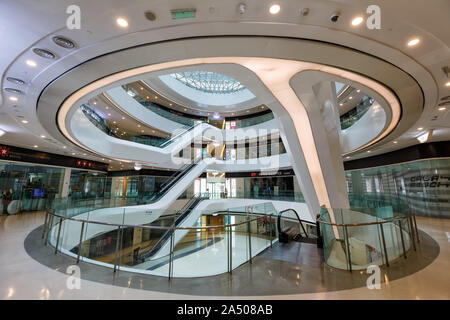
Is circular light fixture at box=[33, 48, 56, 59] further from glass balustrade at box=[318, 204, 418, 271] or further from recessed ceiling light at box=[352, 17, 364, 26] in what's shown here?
glass balustrade at box=[318, 204, 418, 271]

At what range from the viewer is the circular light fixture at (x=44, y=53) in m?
3.10

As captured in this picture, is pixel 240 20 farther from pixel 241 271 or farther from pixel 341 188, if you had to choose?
pixel 341 188

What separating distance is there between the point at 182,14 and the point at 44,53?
99.2 inches

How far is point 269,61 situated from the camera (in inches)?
143

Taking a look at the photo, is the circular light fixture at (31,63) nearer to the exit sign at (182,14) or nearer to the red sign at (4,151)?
the exit sign at (182,14)

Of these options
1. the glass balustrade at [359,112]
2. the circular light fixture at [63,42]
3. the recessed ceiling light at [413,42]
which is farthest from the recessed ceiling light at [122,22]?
the glass balustrade at [359,112]

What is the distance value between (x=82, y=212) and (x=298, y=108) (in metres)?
9.54

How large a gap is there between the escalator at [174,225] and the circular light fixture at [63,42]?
436 cm

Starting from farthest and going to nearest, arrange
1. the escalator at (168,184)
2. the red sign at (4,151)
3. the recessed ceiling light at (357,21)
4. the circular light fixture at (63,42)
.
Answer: the escalator at (168,184) < the red sign at (4,151) < the circular light fixture at (63,42) < the recessed ceiling light at (357,21)

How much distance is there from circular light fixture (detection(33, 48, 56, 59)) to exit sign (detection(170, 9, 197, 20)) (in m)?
2.31

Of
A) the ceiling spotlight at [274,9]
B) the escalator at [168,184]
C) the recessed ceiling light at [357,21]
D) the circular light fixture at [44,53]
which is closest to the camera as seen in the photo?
the ceiling spotlight at [274,9]

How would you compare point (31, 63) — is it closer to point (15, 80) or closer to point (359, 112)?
point (15, 80)

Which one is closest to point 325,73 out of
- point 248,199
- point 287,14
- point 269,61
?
point 269,61

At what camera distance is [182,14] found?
8.10 feet
